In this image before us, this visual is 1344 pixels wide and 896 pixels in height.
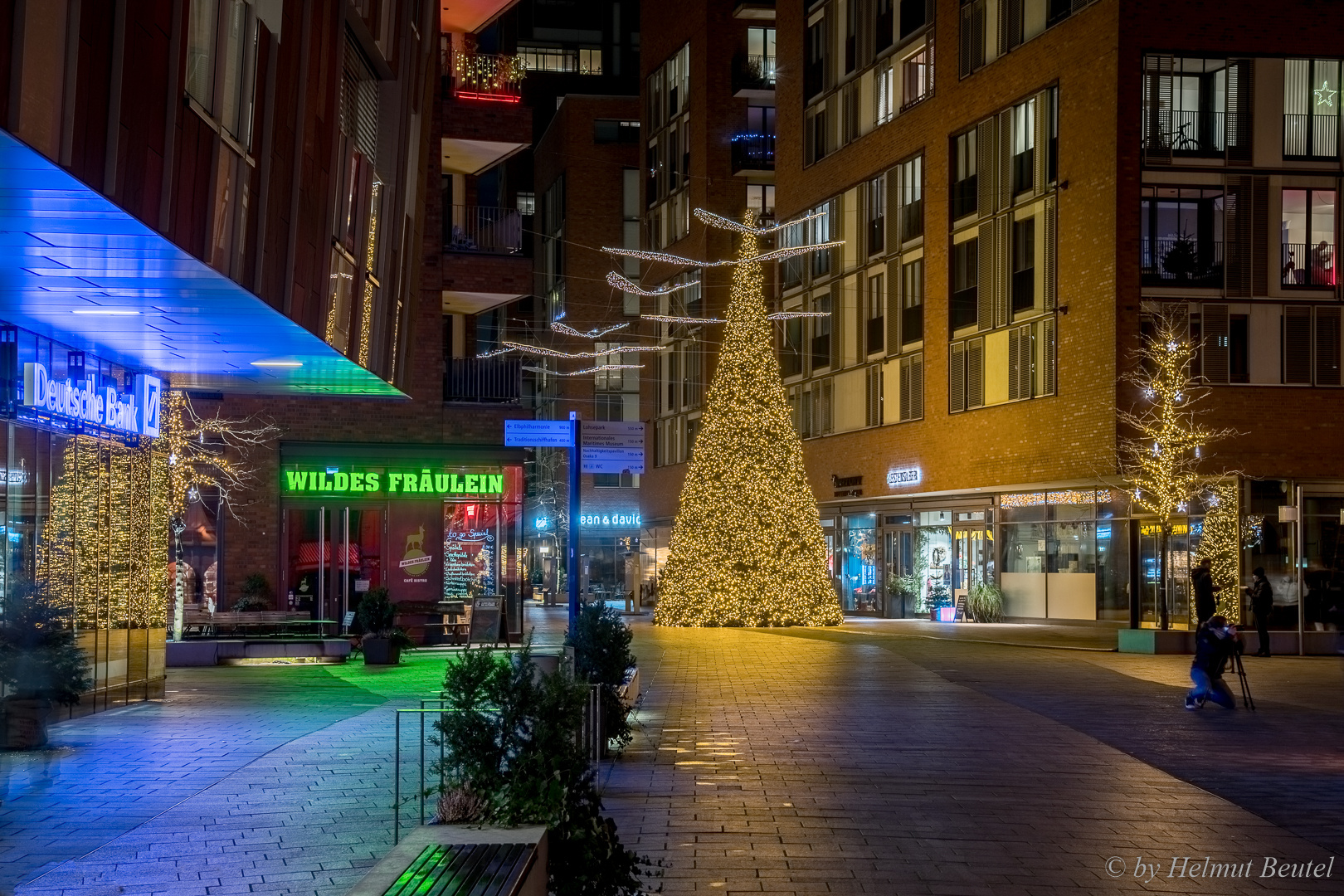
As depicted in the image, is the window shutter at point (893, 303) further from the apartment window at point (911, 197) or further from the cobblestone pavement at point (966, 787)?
the cobblestone pavement at point (966, 787)

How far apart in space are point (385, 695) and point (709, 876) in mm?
12163

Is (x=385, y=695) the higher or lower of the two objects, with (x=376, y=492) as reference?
lower

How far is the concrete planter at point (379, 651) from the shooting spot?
26.1 metres

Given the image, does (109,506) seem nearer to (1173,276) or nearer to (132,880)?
(132,880)

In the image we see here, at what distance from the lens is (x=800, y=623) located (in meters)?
39.0

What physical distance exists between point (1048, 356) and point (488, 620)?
16.2 meters

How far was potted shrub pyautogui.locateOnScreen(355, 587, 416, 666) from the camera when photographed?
26.2 meters

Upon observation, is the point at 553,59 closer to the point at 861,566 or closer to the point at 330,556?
the point at 861,566

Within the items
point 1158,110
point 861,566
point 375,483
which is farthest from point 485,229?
point 861,566

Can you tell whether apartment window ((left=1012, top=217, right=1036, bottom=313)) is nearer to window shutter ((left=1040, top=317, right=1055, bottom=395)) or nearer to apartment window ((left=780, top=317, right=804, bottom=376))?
window shutter ((left=1040, top=317, right=1055, bottom=395))

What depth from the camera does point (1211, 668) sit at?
1875cm

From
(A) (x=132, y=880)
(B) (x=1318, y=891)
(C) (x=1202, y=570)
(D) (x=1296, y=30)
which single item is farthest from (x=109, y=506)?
(D) (x=1296, y=30)

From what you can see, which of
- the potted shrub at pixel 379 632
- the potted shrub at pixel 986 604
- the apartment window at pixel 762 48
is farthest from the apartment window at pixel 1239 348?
the apartment window at pixel 762 48

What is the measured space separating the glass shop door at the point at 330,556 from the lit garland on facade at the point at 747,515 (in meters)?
8.90
